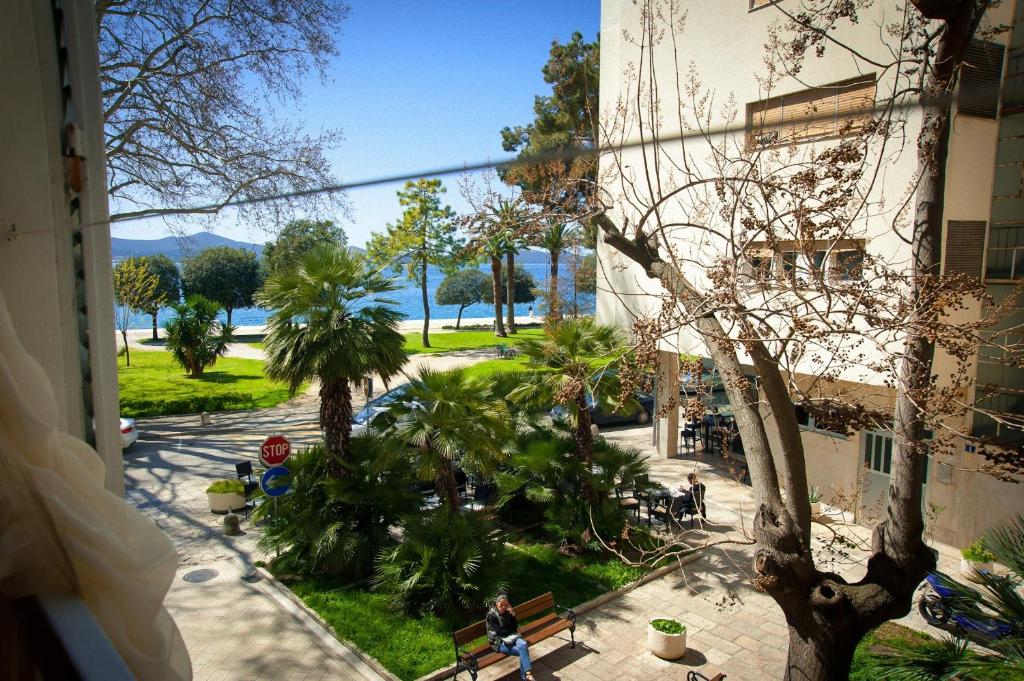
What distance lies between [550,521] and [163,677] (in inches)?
401

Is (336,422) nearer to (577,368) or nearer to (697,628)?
(577,368)

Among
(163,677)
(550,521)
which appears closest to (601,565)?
(550,521)

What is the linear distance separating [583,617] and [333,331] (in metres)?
5.35

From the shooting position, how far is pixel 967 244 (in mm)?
10227

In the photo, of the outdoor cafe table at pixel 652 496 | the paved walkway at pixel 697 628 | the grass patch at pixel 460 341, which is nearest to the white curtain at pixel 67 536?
the paved walkway at pixel 697 628

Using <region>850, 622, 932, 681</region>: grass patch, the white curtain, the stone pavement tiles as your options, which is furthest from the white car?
the white curtain

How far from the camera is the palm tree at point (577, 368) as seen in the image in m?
10.5

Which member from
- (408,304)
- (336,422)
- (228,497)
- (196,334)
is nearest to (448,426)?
(336,422)

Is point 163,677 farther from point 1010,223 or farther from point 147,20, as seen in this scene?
point 147,20

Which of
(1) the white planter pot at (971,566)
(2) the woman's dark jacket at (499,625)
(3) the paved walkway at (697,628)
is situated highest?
(2) the woman's dark jacket at (499,625)

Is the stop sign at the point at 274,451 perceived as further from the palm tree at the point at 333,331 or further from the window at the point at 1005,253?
the window at the point at 1005,253

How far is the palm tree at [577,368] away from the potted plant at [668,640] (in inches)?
109

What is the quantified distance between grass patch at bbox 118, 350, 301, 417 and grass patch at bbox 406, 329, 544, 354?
33.7ft

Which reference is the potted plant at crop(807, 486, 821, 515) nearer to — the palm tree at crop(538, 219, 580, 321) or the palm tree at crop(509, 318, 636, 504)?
the palm tree at crop(509, 318, 636, 504)
